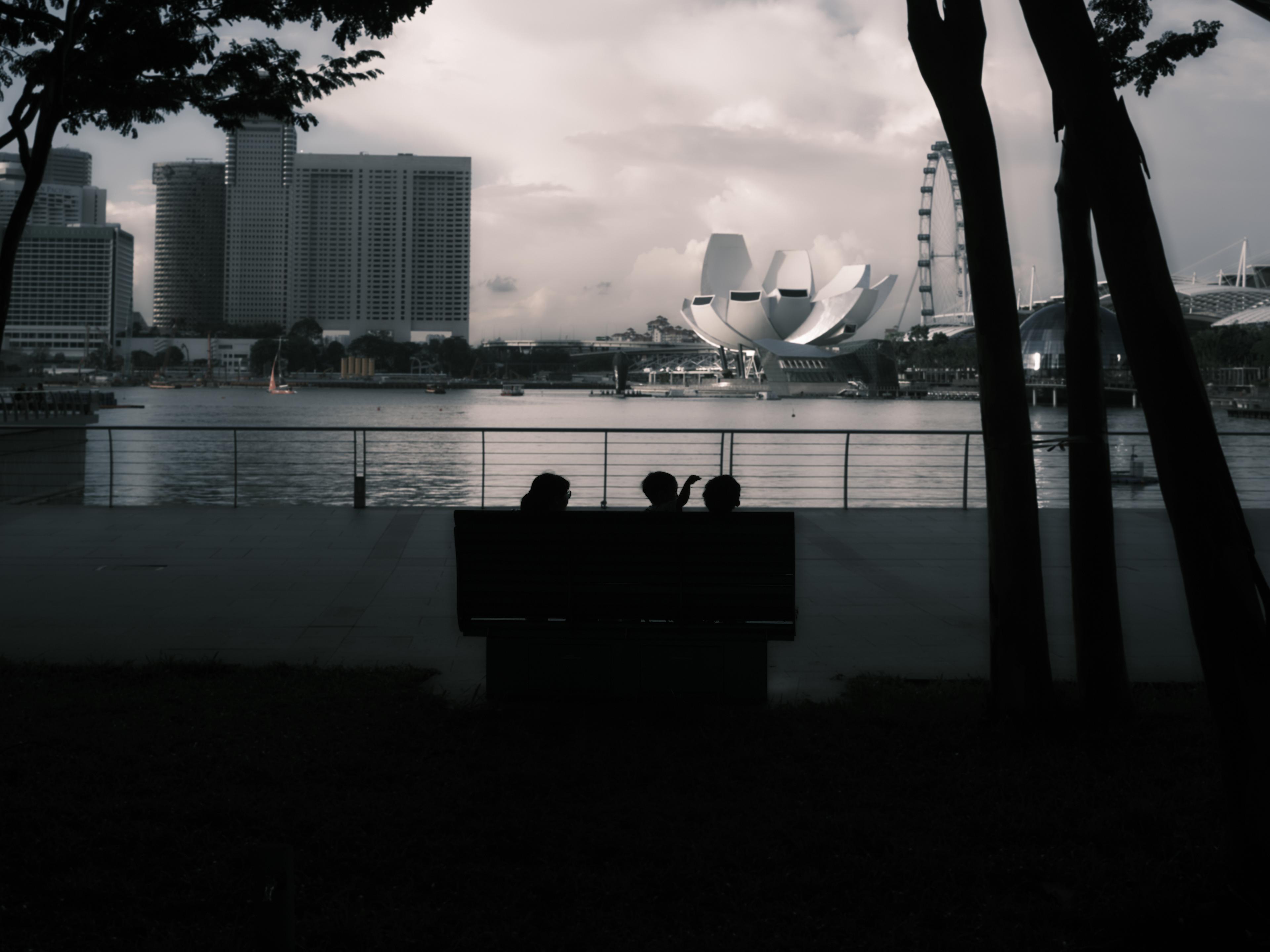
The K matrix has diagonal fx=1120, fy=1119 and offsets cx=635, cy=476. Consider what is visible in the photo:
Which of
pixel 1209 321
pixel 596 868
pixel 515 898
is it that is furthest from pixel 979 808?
pixel 1209 321

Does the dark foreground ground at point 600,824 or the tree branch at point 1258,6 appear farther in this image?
the tree branch at point 1258,6

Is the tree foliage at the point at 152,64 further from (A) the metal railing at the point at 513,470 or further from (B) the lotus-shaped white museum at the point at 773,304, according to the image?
(B) the lotus-shaped white museum at the point at 773,304

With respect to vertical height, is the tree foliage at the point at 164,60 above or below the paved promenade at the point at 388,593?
above

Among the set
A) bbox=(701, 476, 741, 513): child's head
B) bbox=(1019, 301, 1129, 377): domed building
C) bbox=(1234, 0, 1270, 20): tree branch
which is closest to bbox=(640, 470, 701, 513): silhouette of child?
bbox=(701, 476, 741, 513): child's head

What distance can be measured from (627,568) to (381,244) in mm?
164149

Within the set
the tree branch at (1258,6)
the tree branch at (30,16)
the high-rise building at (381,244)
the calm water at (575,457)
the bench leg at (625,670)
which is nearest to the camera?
the tree branch at (1258,6)

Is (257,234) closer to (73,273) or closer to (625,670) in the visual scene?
(73,273)

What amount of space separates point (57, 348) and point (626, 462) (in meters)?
74.9

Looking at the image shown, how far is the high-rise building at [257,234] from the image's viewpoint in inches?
6196

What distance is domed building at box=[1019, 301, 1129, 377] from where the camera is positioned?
297ft

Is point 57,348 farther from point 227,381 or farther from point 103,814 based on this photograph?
point 103,814

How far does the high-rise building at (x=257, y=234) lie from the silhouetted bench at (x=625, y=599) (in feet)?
539

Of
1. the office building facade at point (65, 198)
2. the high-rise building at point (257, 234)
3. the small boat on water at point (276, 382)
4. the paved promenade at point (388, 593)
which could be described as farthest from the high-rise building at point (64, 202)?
the high-rise building at point (257, 234)

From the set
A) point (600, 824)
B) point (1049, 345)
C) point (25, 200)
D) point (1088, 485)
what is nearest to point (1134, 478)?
point (1088, 485)
